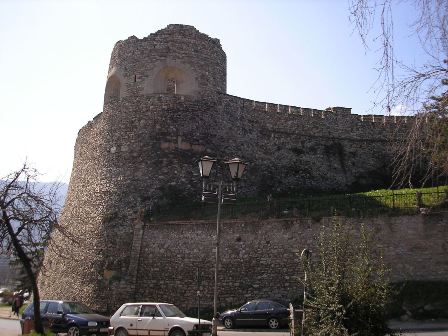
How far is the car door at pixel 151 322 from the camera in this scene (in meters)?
14.7

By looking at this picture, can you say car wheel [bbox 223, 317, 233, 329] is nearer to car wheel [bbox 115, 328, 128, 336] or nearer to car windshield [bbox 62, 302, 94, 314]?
car wheel [bbox 115, 328, 128, 336]

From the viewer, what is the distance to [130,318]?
50.5 ft

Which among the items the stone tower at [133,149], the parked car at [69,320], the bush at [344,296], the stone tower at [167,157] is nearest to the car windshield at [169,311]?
the parked car at [69,320]

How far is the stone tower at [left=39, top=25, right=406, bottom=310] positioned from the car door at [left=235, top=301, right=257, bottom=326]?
2.52 m

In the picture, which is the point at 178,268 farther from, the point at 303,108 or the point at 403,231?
the point at 303,108

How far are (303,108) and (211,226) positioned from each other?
1123cm

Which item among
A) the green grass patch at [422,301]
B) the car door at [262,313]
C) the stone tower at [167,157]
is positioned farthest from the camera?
the stone tower at [167,157]

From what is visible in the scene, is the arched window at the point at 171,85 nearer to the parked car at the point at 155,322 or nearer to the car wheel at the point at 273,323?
the car wheel at the point at 273,323

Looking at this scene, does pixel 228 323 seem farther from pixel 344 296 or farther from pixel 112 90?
pixel 112 90

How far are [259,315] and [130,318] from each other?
5.05m

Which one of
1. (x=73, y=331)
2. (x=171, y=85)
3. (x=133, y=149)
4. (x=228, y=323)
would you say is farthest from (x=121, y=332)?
(x=171, y=85)

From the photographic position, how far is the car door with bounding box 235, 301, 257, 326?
18.3m

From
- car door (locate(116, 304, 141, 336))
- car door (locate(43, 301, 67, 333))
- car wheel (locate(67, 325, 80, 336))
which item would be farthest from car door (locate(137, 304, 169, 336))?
car door (locate(43, 301, 67, 333))

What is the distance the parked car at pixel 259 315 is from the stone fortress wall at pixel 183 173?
2215 mm
